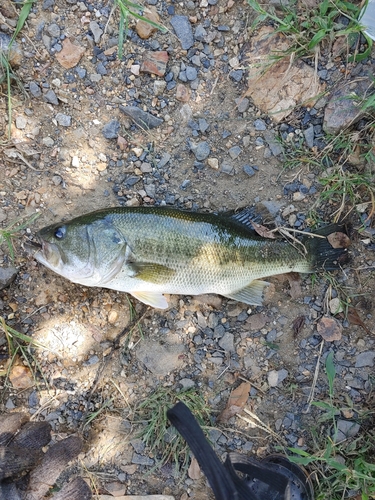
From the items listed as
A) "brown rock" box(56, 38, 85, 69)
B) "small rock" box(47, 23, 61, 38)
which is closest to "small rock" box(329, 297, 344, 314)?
"brown rock" box(56, 38, 85, 69)

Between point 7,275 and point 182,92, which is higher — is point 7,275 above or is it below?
below

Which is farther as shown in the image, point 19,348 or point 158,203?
point 158,203

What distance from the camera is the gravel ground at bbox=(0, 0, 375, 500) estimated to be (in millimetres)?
4027

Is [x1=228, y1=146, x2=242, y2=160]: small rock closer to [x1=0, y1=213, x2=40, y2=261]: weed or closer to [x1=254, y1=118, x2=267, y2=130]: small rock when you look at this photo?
[x1=254, y1=118, x2=267, y2=130]: small rock

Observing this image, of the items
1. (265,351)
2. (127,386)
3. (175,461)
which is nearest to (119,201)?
(127,386)

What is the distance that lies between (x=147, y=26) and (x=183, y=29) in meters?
0.34

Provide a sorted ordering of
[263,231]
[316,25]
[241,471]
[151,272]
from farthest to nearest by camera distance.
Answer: [263,231]
[316,25]
[241,471]
[151,272]

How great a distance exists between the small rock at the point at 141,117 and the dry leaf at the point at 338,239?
1.98m

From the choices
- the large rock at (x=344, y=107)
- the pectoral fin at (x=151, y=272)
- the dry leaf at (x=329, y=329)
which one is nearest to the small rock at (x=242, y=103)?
the large rock at (x=344, y=107)

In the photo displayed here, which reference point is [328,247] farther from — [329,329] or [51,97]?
[51,97]

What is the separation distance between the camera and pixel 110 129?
4.10m

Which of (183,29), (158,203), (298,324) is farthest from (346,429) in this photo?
(183,29)

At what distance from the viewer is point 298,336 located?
4.16 metres

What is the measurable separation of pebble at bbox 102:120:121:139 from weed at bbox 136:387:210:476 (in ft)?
8.04
